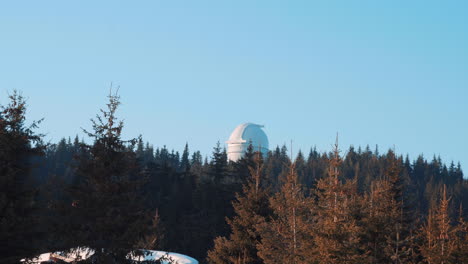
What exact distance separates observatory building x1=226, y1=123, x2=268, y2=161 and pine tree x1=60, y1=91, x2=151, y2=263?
3785 inches

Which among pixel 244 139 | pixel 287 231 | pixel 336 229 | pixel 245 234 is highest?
pixel 244 139

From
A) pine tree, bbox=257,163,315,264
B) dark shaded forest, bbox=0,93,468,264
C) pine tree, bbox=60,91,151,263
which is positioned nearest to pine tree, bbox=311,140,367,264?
dark shaded forest, bbox=0,93,468,264

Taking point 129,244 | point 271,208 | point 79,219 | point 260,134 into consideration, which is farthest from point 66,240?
point 260,134

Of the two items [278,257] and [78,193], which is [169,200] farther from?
[78,193]

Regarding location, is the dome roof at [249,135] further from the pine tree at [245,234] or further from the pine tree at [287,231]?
the pine tree at [287,231]

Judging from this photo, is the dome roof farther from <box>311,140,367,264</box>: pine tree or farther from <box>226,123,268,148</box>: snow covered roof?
<box>311,140,367,264</box>: pine tree

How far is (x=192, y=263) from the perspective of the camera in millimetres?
33750

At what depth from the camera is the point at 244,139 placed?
375 ft

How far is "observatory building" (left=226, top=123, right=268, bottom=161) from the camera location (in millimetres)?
113881

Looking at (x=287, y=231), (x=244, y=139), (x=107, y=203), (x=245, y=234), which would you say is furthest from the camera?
(x=244, y=139)

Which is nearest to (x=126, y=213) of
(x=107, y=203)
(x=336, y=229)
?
(x=107, y=203)

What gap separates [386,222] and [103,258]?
46.5 feet

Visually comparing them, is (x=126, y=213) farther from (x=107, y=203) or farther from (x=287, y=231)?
(x=287, y=231)

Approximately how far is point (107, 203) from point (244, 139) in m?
98.4
